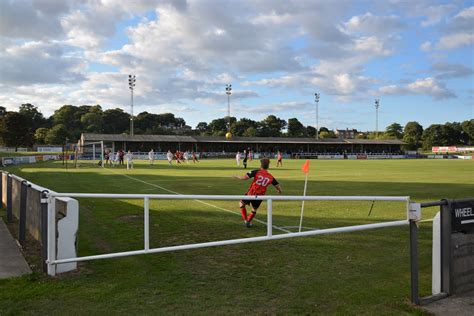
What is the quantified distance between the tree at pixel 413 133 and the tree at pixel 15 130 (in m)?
115

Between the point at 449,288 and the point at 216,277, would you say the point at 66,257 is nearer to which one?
the point at 216,277

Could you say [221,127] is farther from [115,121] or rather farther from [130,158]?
[130,158]

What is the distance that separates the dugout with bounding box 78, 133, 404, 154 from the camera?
83375mm

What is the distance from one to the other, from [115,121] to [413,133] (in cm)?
10394

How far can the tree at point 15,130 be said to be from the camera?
85188mm

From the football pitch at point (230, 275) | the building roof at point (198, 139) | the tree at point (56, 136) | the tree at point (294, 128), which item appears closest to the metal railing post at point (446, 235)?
the football pitch at point (230, 275)

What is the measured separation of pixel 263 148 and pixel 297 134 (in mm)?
61358

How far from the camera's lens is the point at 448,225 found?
5.12 meters

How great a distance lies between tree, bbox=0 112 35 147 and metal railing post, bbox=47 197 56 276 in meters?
89.4

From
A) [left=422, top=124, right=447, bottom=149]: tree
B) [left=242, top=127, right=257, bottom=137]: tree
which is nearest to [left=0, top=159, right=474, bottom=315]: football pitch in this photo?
[left=242, top=127, right=257, bottom=137]: tree

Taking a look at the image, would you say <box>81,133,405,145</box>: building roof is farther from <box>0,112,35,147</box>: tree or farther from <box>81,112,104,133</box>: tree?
<box>81,112,104,133</box>: tree

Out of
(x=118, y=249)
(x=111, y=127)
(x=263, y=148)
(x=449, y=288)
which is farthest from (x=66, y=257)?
(x=111, y=127)

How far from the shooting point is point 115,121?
486 feet

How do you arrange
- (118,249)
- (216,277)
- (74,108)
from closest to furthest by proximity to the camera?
(216,277)
(118,249)
(74,108)
